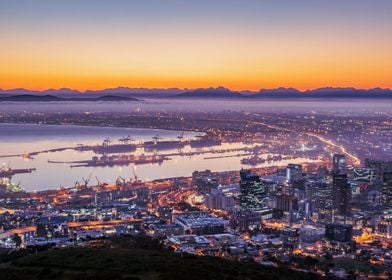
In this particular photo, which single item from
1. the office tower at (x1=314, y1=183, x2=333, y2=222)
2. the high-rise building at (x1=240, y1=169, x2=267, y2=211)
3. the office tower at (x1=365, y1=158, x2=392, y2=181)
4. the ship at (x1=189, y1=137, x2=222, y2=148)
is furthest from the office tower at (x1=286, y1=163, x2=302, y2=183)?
the ship at (x1=189, y1=137, x2=222, y2=148)

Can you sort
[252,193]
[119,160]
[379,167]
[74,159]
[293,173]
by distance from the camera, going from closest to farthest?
[252,193] < [293,173] < [379,167] < [119,160] < [74,159]

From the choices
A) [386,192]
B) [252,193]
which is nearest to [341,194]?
[386,192]

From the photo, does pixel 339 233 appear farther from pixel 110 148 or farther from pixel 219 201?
pixel 110 148

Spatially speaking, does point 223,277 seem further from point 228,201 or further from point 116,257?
point 228,201

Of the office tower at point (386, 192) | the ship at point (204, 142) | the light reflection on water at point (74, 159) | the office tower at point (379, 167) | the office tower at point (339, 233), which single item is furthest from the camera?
the ship at point (204, 142)

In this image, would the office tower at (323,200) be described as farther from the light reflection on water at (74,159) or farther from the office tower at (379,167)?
the light reflection on water at (74,159)

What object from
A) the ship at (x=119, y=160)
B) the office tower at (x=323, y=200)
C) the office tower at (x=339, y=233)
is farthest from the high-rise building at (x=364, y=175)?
the ship at (x=119, y=160)

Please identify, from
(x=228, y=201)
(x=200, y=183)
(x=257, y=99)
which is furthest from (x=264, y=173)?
(x=257, y=99)
